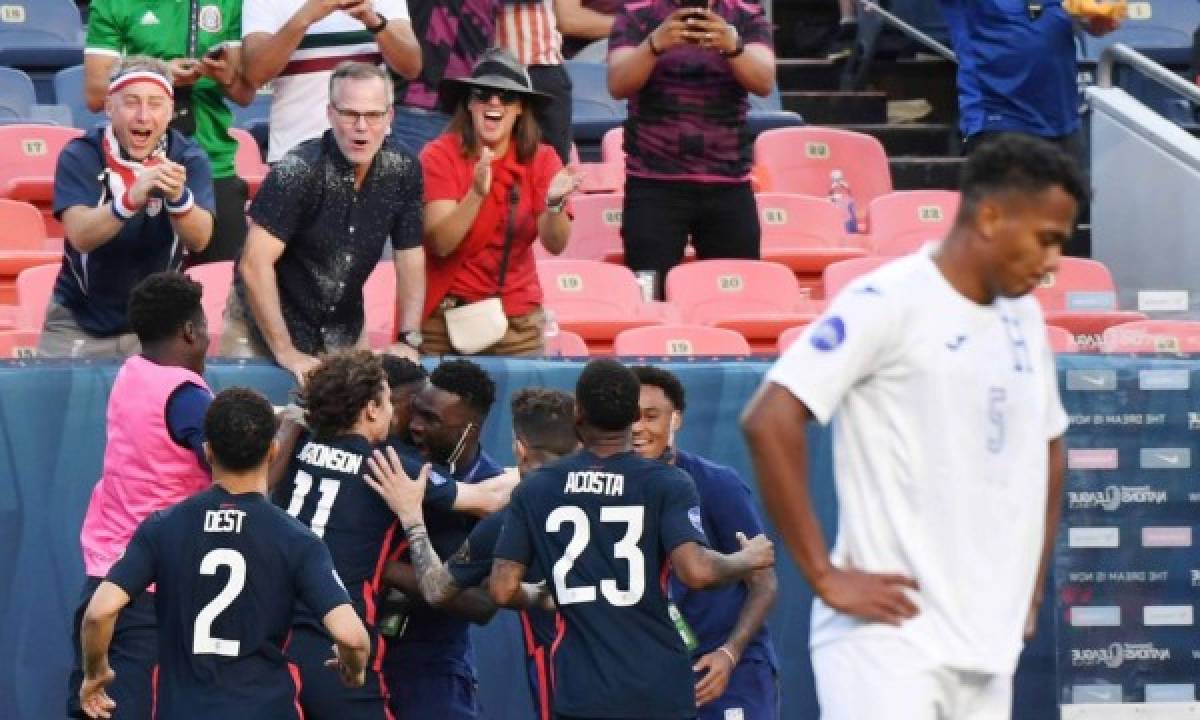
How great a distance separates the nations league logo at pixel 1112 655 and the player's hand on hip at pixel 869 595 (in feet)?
13.7

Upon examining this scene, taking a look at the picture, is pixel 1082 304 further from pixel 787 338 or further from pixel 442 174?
pixel 442 174

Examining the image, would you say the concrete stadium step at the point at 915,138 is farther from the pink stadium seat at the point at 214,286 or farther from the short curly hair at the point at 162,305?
the short curly hair at the point at 162,305

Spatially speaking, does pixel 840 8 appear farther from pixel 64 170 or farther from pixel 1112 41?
pixel 64 170

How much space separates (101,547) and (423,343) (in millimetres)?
1954

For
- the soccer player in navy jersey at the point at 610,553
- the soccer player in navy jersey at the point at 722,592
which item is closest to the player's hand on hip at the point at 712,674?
the soccer player in navy jersey at the point at 722,592

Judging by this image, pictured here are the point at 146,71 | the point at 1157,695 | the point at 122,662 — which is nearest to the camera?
the point at 122,662

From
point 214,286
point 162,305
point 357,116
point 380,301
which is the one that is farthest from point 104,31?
point 162,305

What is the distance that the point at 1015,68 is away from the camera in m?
11.6

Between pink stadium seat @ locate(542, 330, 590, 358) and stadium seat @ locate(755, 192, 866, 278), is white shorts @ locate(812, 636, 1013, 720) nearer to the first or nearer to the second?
pink stadium seat @ locate(542, 330, 590, 358)

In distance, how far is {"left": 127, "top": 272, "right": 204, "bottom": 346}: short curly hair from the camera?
729 centimetres

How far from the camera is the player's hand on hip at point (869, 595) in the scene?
5.09m

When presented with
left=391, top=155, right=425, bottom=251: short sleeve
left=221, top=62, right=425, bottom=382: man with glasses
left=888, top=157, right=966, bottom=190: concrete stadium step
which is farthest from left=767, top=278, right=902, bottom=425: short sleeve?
left=888, top=157, right=966, bottom=190: concrete stadium step

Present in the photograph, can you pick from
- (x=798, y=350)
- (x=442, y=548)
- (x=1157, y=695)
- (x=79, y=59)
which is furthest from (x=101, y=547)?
(x=79, y=59)

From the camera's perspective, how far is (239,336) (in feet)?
28.5
